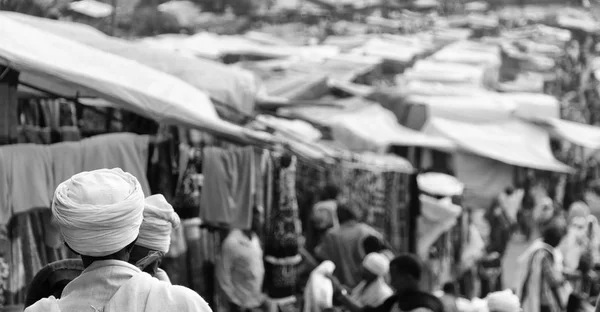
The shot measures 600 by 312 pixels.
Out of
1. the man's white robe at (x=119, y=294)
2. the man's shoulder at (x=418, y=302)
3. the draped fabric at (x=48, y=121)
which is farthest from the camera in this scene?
the draped fabric at (x=48, y=121)

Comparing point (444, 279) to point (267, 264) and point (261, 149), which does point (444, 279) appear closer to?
point (267, 264)

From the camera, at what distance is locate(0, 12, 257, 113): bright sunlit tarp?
600 centimetres

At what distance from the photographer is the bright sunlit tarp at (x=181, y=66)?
236 inches

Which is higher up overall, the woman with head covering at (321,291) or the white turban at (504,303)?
the white turban at (504,303)

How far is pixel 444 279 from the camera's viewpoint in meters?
7.14

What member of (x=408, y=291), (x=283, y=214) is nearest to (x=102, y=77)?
(x=408, y=291)

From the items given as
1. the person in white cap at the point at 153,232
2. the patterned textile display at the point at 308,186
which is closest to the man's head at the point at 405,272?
the person in white cap at the point at 153,232

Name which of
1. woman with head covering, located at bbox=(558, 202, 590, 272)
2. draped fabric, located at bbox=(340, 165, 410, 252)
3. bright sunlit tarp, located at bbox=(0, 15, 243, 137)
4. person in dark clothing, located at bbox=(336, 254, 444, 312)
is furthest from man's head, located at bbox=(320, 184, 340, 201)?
person in dark clothing, located at bbox=(336, 254, 444, 312)

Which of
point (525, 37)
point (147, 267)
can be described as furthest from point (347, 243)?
point (525, 37)

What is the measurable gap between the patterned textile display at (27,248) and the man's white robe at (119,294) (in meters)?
1.92

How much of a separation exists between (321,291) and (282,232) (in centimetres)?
102

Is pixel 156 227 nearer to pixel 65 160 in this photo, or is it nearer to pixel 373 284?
pixel 65 160

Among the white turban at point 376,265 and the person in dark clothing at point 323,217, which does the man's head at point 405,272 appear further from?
the person in dark clothing at point 323,217

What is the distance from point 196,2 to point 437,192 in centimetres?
2325
